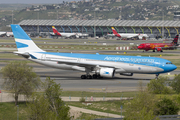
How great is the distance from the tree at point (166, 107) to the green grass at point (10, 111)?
15179 millimetres

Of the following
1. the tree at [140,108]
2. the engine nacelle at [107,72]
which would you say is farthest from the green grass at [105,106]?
the engine nacelle at [107,72]

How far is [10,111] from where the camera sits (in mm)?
33000

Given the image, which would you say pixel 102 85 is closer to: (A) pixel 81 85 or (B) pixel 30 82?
(A) pixel 81 85

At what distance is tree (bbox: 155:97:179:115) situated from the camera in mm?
31977

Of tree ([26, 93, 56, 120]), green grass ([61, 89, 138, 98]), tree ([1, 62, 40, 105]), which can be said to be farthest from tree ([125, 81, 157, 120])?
tree ([1, 62, 40, 105])

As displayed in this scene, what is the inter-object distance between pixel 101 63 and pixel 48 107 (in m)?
27.8

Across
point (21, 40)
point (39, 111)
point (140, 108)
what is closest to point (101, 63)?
point (21, 40)

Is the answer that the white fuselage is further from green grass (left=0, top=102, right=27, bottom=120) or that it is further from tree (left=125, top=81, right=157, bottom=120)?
tree (left=125, top=81, right=157, bottom=120)

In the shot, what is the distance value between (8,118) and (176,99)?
20073 millimetres

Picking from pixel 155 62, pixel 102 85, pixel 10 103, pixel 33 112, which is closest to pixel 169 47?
pixel 155 62

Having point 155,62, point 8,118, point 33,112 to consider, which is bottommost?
point 8,118

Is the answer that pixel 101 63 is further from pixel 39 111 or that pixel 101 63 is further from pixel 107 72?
pixel 39 111

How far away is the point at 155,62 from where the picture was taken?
49.9 meters

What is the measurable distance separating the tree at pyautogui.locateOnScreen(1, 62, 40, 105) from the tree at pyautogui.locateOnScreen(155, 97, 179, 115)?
51.1 ft
